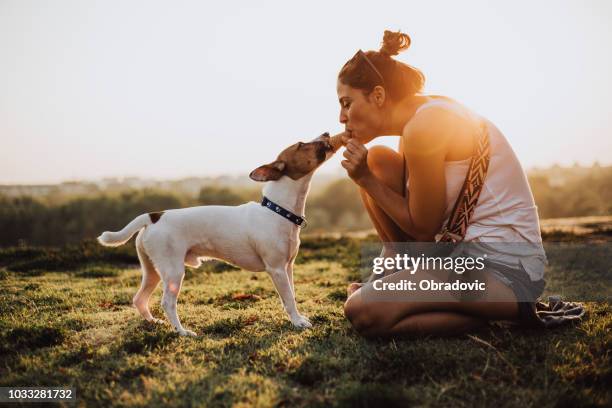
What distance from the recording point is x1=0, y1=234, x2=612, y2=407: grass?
2.34 meters

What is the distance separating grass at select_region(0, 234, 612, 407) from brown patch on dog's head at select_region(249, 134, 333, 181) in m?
1.21

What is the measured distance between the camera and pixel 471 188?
9.99 ft

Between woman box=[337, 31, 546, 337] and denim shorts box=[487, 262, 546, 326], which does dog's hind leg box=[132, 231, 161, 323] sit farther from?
denim shorts box=[487, 262, 546, 326]

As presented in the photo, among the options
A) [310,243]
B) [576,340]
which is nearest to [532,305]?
[576,340]

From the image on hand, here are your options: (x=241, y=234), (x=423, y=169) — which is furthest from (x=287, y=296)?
(x=423, y=169)

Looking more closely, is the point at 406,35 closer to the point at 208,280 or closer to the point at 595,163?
the point at 208,280

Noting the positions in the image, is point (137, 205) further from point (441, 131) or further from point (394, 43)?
point (441, 131)

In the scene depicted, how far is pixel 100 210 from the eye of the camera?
62.6ft

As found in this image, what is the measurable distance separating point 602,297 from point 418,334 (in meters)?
2.59

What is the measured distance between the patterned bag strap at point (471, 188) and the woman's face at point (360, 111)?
706 millimetres

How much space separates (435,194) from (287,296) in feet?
4.86

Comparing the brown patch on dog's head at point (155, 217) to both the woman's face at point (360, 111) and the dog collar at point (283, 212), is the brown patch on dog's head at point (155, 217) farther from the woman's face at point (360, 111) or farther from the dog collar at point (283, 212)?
the woman's face at point (360, 111)

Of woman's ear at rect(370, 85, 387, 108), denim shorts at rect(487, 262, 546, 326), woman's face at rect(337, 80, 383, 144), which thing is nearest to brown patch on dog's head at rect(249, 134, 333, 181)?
woman's face at rect(337, 80, 383, 144)

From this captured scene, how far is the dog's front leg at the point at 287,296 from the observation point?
3.74 metres
